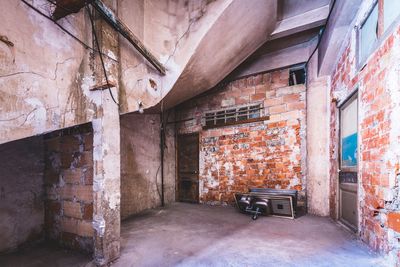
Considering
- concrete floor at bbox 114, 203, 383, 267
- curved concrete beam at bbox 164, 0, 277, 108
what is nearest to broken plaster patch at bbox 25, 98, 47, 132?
concrete floor at bbox 114, 203, 383, 267

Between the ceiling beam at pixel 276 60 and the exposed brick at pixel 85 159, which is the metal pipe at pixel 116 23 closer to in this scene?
the exposed brick at pixel 85 159

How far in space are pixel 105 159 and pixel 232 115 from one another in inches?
130

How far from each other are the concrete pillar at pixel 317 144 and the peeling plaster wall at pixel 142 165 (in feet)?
9.96

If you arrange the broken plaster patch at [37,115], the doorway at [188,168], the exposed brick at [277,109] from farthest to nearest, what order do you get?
the doorway at [188,168] → the exposed brick at [277,109] → the broken plaster patch at [37,115]

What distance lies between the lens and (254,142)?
447 cm

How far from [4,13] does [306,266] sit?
308cm

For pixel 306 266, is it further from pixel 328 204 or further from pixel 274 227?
pixel 328 204

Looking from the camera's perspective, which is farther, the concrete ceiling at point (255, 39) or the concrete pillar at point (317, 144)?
the concrete pillar at point (317, 144)

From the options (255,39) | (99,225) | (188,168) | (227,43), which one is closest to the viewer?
(99,225)

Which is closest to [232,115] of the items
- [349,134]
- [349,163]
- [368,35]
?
[349,134]

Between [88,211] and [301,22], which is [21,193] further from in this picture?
[301,22]

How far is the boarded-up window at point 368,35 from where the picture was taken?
2.22m

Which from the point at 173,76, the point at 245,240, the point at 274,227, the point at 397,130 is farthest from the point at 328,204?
the point at 173,76

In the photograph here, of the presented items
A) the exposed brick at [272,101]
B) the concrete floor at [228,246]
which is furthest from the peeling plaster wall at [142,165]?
the exposed brick at [272,101]
